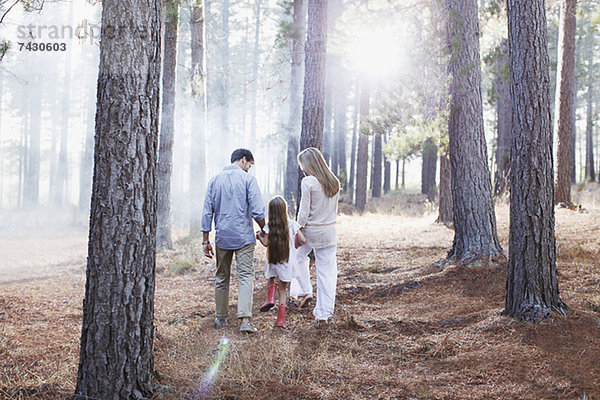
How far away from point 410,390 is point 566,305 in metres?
2.34

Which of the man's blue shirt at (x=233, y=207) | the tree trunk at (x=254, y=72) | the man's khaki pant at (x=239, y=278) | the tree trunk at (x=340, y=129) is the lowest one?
the man's khaki pant at (x=239, y=278)

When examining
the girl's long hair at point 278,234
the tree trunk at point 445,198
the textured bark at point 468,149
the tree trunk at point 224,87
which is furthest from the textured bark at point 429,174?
the girl's long hair at point 278,234

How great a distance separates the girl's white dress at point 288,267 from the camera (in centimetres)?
533

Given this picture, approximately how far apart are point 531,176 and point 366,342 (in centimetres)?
232

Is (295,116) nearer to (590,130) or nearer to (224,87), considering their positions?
(224,87)

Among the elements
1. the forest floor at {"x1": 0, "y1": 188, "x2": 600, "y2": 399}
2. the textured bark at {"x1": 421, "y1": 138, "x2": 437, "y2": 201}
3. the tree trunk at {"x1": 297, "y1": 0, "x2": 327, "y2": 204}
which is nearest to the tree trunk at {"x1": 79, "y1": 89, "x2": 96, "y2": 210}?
the textured bark at {"x1": 421, "y1": 138, "x2": 437, "y2": 201}

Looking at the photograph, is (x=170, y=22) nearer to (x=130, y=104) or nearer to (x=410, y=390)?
(x=130, y=104)

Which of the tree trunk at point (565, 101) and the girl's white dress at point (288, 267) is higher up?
the tree trunk at point (565, 101)

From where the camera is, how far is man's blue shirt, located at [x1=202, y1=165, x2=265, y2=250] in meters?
5.08

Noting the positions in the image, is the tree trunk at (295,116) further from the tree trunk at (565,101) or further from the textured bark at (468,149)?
the textured bark at (468,149)

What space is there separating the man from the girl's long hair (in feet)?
0.54

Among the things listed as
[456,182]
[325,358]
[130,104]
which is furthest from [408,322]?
[130,104]

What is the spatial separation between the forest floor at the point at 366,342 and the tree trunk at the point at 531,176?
0.29 m

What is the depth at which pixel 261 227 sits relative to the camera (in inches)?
206
